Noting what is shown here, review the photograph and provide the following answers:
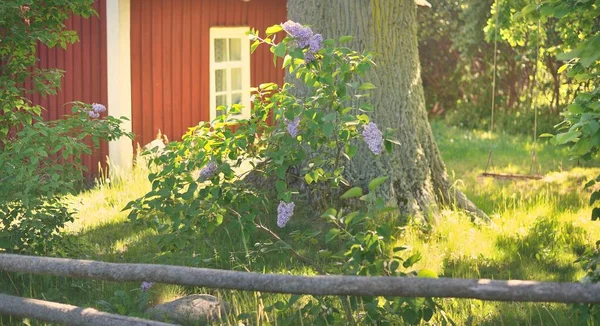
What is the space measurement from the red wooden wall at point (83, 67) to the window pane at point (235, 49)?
259 centimetres

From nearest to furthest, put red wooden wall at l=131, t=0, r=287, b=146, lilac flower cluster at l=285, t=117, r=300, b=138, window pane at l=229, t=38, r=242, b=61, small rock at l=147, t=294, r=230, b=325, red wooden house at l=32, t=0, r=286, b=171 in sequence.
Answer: lilac flower cluster at l=285, t=117, r=300, b=138
small rock at l=147, t=294, r=230, b=325
red wooden house at l=32, t=0, r=286, b=171
red wooden wall at l=131, t=0, r=287, b=146
window pane at l=229, t=38, r=242, b=61

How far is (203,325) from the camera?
5.69 meters

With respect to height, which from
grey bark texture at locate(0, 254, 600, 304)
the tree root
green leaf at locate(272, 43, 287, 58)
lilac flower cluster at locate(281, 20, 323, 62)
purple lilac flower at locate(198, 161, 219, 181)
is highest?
lilac flower cluster at locate(281, 20, 323, 62)

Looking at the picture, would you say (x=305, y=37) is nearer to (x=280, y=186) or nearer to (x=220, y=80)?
(x=280, y=186)

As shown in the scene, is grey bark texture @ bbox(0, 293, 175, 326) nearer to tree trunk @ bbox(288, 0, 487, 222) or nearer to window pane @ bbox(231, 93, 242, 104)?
tree trunk @ bbox(288, 0, 487, 222)

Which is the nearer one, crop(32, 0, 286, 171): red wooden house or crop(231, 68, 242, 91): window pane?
crop(32, 0, 286, 171): red wooden house

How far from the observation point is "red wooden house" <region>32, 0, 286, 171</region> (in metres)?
11.6

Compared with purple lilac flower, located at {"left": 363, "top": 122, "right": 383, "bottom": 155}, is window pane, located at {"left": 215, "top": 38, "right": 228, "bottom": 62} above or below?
above

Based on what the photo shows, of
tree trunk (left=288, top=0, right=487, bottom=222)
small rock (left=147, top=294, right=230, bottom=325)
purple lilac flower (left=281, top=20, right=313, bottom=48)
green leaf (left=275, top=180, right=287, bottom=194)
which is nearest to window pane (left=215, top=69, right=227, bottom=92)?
tree trunk (left=288, top=0, right=487, bottom=222)

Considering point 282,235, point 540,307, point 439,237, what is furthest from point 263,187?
point 540,307

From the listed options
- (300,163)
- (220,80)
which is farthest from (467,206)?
(220,80)

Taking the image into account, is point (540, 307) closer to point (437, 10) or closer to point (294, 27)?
point (294, 27)

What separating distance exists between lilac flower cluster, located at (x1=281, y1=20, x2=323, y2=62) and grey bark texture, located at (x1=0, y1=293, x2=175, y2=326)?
1.78m

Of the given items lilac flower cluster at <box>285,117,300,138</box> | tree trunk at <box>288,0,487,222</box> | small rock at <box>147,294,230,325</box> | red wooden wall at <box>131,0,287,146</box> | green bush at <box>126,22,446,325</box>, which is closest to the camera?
green bush at <box>126,22,446,325</box>
